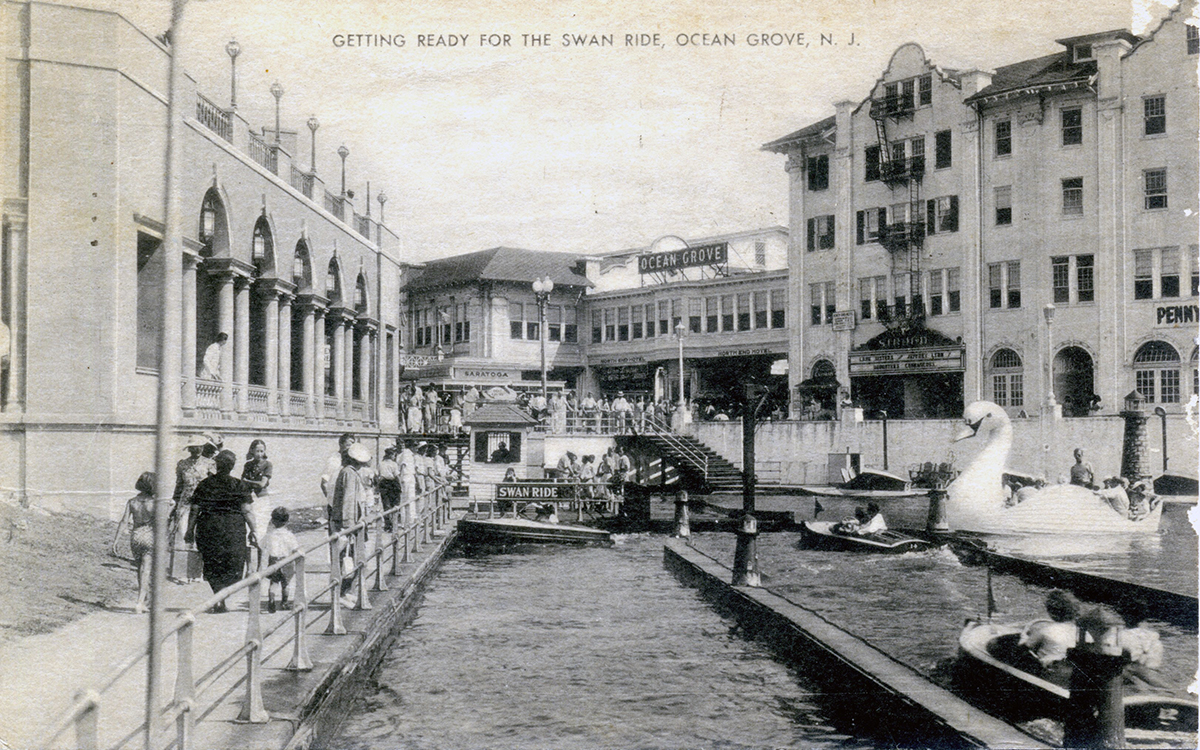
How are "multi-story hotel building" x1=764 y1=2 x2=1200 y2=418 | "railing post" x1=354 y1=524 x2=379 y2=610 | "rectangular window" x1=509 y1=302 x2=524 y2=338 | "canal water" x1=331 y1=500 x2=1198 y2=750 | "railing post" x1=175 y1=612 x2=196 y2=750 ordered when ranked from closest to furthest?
1. "railing post" x1=175 y1=612 x2=196 y2=750
2. "canal water" x1=331 y1=500 x2=1198 y2=750
3. "railing post" x1=354 y1=524 x2=379 y2=610
4. "multi-story hotel building" x1=764 y1=2 x2=1200 y2=418
5. "rectangular window" x1=509 y1=302 x2=524 y2=338

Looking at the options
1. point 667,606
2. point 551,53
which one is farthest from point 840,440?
point 551,53

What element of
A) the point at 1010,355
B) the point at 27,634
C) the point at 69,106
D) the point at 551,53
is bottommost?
the point at 27,634

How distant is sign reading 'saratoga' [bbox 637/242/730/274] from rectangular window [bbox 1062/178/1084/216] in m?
11.4

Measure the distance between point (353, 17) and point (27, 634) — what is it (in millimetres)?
4315

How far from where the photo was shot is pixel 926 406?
17.9 meters

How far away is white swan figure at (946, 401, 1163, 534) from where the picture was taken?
10.2 meters

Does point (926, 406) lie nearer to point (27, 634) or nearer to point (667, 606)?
point (667, 606)

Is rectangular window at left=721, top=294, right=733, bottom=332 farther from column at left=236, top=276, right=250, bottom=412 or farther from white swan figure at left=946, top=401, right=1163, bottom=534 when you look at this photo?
column at left=236, top=276, right=250, bottom=412

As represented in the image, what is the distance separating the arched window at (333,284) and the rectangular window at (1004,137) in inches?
338

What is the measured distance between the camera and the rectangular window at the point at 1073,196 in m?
12.5

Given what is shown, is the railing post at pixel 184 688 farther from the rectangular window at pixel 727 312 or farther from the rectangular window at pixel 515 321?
the rectangular window at pixel 515 321

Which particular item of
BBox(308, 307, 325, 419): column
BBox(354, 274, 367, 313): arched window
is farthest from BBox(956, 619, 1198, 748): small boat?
BBox(354, 274, 367, 313): arched window

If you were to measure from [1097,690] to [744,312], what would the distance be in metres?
23.6

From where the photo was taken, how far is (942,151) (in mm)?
14914
